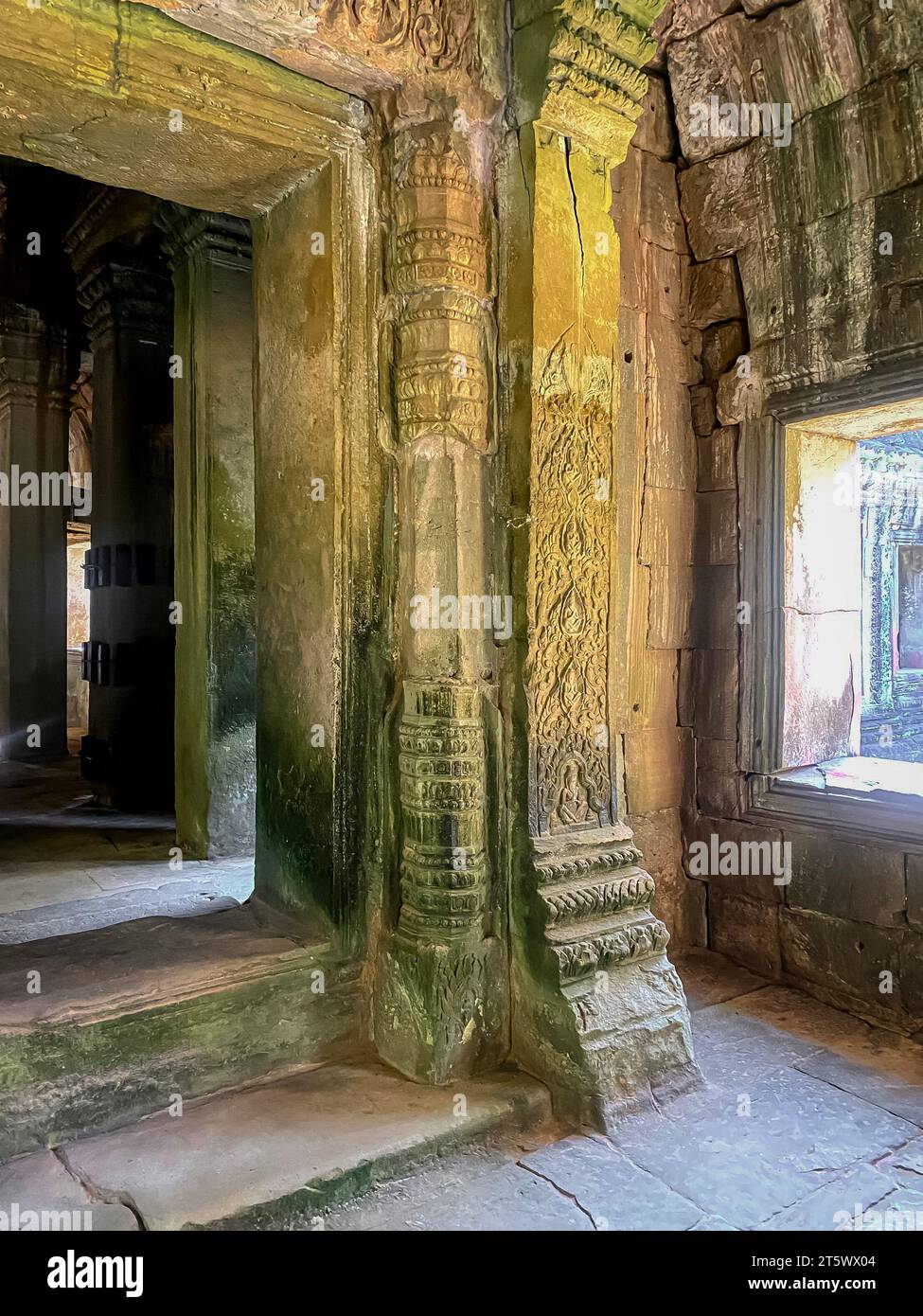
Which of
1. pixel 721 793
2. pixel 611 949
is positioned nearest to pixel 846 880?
pixel 721 793

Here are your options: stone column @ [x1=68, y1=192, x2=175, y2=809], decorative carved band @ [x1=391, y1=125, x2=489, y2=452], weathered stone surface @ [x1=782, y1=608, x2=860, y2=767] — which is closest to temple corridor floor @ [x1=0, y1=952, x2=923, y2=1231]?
weathered stone surface @ [x1=782, y1=608, x2=860, y2=767]

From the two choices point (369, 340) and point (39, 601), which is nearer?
point (369, 340)

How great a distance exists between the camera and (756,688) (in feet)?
12.7

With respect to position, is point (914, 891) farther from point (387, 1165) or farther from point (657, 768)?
point (387, 1165)

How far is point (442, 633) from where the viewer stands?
2631 mm

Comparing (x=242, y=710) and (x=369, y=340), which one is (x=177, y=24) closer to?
(x=369, y=340)

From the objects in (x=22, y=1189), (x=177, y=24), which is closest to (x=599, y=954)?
(x=22, y=1189)

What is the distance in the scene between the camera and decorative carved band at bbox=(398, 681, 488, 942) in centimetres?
259

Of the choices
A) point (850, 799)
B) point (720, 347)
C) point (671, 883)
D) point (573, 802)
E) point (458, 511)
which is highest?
point (720, 347)

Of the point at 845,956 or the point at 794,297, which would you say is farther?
the point at 794,297

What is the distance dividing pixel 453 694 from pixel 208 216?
123 inches

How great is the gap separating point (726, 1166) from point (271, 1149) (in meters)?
1.23

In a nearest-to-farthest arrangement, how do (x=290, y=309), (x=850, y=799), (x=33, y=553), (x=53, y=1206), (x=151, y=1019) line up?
(x=53, y=1206), (x=151, y=1019), (x=290, y=309), (x=850, y=799), (x=33, y=553)

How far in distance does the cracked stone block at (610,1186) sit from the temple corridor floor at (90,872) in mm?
1647
